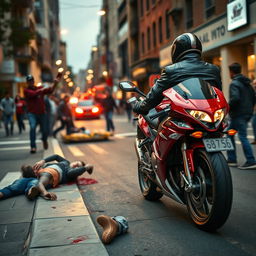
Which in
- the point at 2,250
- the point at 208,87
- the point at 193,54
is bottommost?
the point at 2,250

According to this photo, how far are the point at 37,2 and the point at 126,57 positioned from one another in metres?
20.8

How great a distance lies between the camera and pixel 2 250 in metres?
3.61

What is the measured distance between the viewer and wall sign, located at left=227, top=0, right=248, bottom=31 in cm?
1802

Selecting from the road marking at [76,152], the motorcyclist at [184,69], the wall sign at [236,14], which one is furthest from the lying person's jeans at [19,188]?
the wall sign at [236,14]

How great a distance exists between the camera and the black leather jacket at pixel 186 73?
4172 mm

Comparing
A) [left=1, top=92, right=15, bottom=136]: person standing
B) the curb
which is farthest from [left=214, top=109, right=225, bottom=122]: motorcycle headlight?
[left=1, top=92, right=15, bottom=136]: person standing

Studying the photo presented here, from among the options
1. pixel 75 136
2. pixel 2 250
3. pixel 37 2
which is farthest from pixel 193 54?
pixel 37 2

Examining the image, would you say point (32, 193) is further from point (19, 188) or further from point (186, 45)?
point (186, 45)

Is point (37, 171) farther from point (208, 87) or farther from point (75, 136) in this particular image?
point (75, 136)

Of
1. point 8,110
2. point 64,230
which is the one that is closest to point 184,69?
point 64,230

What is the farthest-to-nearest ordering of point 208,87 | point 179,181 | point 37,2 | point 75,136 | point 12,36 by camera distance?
point 37,2
point 12,36
point 75,136
point 179,181
point 208,87

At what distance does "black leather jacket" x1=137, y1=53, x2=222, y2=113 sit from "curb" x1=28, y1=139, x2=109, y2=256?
4.70 feet

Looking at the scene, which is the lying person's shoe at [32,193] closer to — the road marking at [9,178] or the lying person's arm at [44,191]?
the lying person's arm at [44,191]

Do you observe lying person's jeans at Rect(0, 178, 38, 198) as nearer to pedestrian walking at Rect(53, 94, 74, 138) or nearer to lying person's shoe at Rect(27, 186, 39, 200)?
lying person's shoe at Rect(27, 186, 39, 200)
